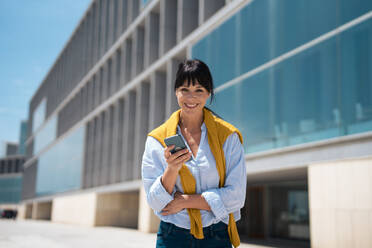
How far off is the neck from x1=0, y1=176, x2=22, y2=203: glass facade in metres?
98.2

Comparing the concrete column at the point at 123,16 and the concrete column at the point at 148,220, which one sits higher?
the concrete column at the point at 123,16

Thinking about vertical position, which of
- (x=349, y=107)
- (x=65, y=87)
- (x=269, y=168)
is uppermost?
(x=65, y=87)

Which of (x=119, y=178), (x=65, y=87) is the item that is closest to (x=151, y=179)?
(x=119, y=178)

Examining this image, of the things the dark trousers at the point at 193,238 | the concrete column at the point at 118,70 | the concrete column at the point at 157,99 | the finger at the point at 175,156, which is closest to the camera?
the finger at the point at 175,156

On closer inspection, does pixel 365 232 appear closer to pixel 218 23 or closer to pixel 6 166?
pixel 218 23

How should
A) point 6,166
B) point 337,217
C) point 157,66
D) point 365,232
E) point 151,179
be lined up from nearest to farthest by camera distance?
1. point 151,179
2. point 365,232
3. point 337,217
4. point 157,66
5. point 6,166

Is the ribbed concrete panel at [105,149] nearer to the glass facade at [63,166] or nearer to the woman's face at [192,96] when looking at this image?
the glass facade at [63,166]

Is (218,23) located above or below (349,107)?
above

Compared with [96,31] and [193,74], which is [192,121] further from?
[96,31]

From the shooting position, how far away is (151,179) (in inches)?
79.4

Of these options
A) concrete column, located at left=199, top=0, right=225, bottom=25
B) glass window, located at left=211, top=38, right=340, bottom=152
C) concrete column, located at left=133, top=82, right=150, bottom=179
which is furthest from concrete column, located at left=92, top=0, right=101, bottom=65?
glass window, located at left=211, top=38, right=340, bottom=152

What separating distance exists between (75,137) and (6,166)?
6916 centimetres

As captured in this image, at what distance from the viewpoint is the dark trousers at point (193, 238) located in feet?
6.39

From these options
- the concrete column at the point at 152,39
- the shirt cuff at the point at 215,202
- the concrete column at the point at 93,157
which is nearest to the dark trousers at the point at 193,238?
the shirt cuff at the point at 215,202
